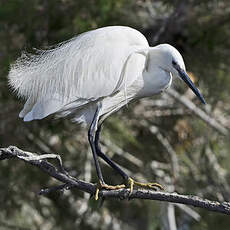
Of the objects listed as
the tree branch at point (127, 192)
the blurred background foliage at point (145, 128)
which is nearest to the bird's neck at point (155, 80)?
the tree branch at point (127, 192)

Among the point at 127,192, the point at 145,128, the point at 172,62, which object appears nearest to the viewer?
the point at 127,192

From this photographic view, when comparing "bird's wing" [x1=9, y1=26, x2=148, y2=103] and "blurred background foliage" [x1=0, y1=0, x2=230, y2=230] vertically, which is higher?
"bird's wing" [x1=9, y1=26, x2=148, y2=103]

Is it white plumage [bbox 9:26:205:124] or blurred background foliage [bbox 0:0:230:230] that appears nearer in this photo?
white plumage [bbox 9:26:205:124]

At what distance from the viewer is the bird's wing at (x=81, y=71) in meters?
2.04

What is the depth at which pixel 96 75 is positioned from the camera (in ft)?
6.79

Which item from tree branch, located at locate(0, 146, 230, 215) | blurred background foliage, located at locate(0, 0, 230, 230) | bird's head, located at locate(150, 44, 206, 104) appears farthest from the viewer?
blurred background foliage, located at locate(0, 0, 230, 230)

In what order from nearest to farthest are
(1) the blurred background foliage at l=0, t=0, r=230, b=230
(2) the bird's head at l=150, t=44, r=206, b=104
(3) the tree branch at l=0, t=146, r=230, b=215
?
(3) the tree branch at l=0, t=146, r=230, b=215
(2) the bird's head at l=150, t=44, r=206, b=104
(1) the blurred background foliage at l=0, t=0, r=230, b=230

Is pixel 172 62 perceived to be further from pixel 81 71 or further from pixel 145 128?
pixel 145 128

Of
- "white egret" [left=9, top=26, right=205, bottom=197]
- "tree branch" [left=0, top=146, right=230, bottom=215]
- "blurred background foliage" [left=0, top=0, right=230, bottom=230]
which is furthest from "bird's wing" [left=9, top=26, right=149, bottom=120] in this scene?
"blurred background foliage" [left=0, top=0, right=230, bottom=230]

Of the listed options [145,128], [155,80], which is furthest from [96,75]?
[145,128]

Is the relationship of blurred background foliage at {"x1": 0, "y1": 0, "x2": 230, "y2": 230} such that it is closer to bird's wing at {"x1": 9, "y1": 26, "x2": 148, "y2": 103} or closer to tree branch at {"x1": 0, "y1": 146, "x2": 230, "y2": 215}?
bird's wing at {"x1": 9, "y1": 26, "x2": 148, "y2": 103}

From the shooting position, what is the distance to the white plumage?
2.04 meters

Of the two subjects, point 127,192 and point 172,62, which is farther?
point 172,62

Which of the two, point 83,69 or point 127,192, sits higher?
point 83,69
